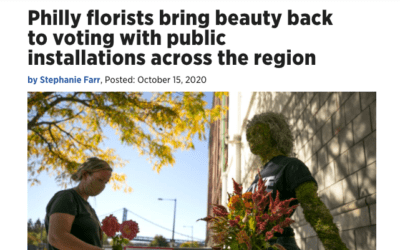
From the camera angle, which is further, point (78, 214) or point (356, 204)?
point (356, 204)

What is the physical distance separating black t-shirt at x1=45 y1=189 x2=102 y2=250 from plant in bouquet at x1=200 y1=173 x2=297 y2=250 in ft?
2.65

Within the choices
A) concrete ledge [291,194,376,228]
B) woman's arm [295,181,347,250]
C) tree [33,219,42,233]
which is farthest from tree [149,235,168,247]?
woman's arm [295,181,347,250]

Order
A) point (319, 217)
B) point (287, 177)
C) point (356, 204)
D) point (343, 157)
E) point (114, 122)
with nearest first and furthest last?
point (319, 217) < point (287, 177) < point (356, 204) < point (343, 157) < point (114, 122)

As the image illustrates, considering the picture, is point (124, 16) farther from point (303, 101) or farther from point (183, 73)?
point (303, 101)

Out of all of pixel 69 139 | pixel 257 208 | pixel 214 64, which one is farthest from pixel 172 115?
pixel 257 208

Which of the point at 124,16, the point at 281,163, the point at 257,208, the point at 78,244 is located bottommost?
the point at 78,244

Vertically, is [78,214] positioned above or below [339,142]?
below

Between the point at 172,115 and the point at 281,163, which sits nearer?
the point at 281,163

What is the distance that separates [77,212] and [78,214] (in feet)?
0.04

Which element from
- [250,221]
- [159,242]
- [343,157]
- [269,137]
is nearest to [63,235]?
[250,221]

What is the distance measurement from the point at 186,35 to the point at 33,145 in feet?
16.4

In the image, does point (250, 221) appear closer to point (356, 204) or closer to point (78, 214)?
point (78, 214)

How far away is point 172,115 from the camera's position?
575 centimetres

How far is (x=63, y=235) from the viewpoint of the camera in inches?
71.7
